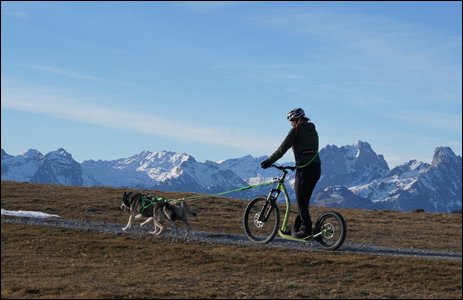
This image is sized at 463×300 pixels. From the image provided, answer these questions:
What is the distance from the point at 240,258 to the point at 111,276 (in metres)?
3.99

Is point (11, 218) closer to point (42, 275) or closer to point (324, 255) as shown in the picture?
point (42, 275)

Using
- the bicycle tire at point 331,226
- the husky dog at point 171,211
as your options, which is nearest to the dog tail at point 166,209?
the husky dog at point 171,211

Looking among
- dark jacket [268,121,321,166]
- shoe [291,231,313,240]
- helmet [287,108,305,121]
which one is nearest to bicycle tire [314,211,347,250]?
shoe [291,231,313,240]

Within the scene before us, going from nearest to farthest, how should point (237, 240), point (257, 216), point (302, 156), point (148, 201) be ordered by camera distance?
point (302, 156) → point (257, 216) → point (148, 201) → point (237, 240)

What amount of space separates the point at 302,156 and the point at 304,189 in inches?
34.5

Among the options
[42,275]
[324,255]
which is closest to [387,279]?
[324,255]

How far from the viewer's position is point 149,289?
12.3m

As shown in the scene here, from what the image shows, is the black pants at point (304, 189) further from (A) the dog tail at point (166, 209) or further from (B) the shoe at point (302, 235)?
(A) the dog tail at point (166, 209)

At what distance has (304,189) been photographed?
1405 centimetres

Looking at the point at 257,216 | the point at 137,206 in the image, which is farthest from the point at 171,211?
the point at 257,216

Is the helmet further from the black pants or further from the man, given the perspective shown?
the black pants

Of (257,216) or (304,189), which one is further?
(257,216)

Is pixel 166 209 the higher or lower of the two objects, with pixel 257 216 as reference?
lower

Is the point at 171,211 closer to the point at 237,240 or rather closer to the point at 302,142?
the point at 237,240
